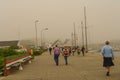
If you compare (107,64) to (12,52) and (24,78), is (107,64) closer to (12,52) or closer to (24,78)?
(24,78)

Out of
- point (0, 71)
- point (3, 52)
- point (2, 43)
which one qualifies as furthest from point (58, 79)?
point (2, 43)

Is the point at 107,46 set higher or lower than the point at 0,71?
higher

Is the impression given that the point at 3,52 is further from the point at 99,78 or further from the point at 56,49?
the point at 99,78

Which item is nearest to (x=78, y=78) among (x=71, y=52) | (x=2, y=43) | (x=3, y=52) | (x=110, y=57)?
(x=110, y=57)

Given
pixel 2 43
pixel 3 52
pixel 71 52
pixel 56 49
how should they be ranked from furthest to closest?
pixel 2 43 → pixel 71 52 → pixel 3 52 → pixel 56 49

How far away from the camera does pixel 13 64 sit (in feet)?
74.4

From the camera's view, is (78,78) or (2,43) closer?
(78,78)

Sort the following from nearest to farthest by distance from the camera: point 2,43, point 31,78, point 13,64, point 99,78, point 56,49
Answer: point 99,78 < point 31,78 < point 13,64 < point 56,49 < point 2,43

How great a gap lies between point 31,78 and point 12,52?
861 inches

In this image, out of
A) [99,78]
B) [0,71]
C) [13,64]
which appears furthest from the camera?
[13,64]

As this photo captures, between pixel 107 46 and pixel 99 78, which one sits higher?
pixel 107 46

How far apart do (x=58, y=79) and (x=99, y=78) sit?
2013 mm

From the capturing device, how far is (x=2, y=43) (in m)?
148

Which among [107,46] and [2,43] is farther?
[2,43]
